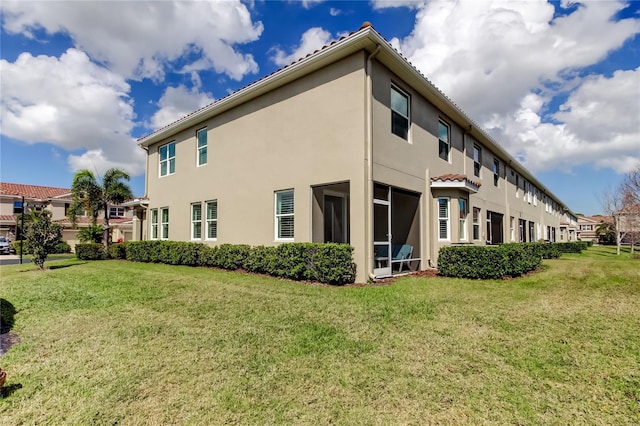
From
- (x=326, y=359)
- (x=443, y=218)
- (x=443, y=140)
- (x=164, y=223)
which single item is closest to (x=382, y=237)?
(x=443, y=218)

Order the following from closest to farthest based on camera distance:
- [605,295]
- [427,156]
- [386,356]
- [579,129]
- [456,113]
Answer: [386,356]
[605,295]
[427,156]
[456,113]
[579,129]

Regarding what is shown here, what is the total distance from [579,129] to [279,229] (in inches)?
1249

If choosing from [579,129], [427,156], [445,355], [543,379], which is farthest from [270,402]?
[579,129]

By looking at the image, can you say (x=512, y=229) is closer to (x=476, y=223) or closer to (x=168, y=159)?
(x=476, y=223)

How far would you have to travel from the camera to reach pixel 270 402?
119 inches

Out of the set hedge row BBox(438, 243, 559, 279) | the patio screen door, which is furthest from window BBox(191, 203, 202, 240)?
hedge row BBox(438, 243, 559, 279)

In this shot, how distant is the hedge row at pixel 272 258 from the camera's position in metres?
8.47

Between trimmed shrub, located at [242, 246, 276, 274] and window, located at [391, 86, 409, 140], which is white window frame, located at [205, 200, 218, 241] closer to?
trimmed shrub, located at [242, 246, 276, 274]

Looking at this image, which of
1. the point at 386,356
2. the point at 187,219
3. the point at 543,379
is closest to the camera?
the point at 543,379

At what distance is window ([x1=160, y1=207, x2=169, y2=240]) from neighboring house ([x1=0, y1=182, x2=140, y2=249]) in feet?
60.6

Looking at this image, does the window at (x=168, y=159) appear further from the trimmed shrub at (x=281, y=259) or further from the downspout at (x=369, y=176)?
the downspout at (x=369, y=176)

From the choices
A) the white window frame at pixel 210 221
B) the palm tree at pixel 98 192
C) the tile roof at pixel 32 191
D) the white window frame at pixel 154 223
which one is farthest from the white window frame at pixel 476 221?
the tile roof at pixel 32 191

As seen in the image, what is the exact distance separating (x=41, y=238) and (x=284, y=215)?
934 centimetres

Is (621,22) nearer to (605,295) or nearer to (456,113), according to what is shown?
(456,113)
